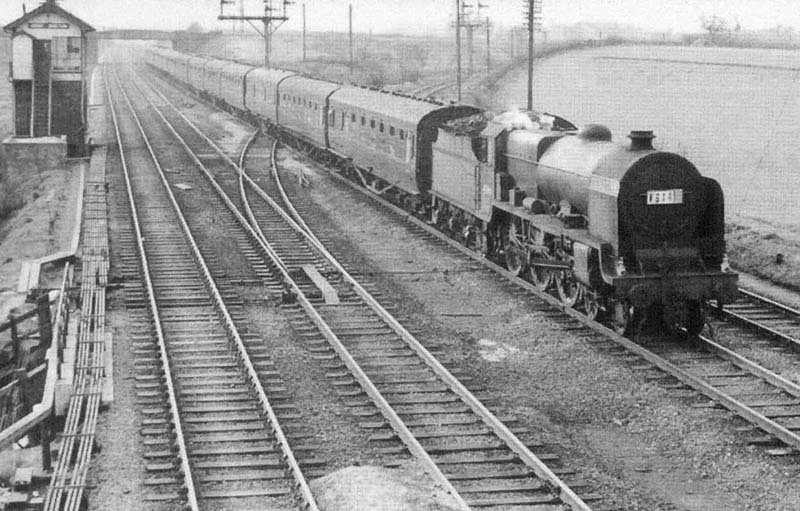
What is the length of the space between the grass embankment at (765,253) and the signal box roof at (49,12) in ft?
81.7

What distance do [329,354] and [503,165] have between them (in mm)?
5917

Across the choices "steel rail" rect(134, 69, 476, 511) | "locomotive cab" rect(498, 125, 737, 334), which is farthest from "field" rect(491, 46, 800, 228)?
"steel rail" rect(134, 69, 476, 511)

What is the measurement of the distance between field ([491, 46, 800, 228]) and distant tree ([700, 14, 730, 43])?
14.3 meters

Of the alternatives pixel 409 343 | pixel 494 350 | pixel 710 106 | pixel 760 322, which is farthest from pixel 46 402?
pixel 710 106

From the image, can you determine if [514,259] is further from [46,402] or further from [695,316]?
[46,402]

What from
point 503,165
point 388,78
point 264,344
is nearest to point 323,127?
point 503,165

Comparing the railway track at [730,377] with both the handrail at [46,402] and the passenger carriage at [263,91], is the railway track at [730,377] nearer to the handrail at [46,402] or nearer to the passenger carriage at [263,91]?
the handrail at [46,402]

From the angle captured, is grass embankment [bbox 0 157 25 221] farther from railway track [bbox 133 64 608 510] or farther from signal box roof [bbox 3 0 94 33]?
railway track [bbox 133 64 608 510]

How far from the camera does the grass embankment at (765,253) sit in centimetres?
1864

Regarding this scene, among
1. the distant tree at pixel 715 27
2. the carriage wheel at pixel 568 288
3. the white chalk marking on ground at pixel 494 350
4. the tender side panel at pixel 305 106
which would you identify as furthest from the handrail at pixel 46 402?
the distant tree at pixel 715 27

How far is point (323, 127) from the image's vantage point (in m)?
31.7

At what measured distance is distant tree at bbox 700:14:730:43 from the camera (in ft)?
250

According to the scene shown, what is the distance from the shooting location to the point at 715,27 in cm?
7881

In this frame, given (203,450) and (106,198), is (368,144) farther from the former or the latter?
(203,450)
